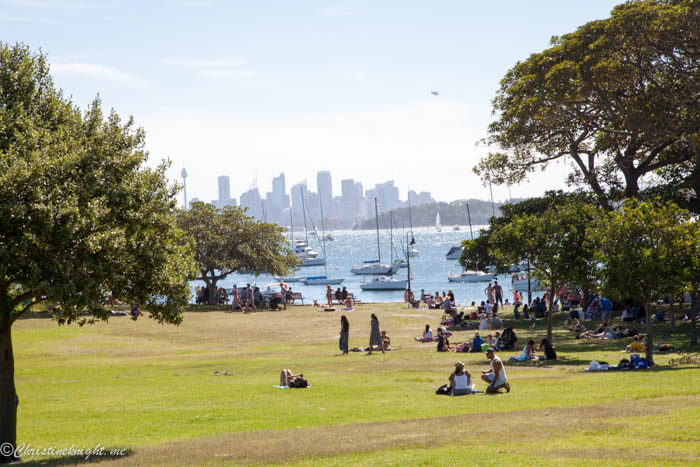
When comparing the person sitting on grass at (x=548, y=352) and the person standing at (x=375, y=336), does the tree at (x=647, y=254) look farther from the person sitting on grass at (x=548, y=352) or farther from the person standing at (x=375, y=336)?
the person standing at (x=375, y=336)

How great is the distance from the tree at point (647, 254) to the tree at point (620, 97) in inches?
462

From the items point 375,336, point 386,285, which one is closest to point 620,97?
point 375,336

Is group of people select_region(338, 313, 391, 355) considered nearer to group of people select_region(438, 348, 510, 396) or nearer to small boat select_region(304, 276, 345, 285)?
group of people select_region(438, 348, 510, 396)

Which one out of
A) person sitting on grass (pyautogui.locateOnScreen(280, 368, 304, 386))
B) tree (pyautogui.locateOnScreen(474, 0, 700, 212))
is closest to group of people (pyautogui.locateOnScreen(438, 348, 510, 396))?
person sitting on grass (pyautogui.locateOnScreen(280, 368, 304, 386))

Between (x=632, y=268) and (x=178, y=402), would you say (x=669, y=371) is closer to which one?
(x=632, y=268)

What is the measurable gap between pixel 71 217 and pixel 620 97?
103ft

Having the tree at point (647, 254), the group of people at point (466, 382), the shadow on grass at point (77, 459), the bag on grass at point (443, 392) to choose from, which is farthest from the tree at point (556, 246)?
the shadow on grass at point (77, 459)

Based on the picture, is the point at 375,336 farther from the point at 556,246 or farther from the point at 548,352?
the point at 556,246

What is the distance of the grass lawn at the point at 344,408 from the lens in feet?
39.2

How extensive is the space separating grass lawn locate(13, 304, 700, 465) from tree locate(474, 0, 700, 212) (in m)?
10.9

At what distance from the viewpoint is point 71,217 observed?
11867 mm

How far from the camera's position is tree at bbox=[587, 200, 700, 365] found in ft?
72.5

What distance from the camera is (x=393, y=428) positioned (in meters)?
14.0

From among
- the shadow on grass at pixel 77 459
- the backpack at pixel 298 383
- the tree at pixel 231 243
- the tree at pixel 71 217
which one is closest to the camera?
the tree at pixel 71 217
